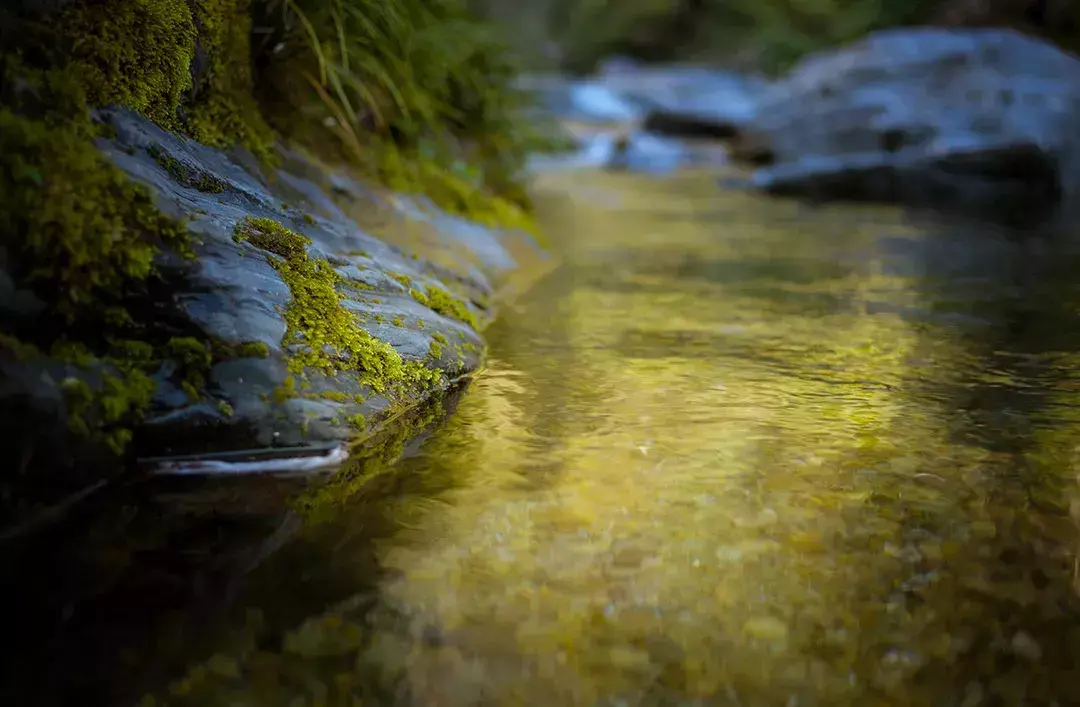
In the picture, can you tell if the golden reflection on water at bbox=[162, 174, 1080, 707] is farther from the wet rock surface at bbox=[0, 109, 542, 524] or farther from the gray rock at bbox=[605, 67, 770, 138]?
the gray rock at bbox=[605, 67, 770, 138]

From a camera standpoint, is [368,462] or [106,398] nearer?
[106,398]

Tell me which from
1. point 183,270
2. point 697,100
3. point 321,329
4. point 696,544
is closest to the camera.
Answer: point 696,544

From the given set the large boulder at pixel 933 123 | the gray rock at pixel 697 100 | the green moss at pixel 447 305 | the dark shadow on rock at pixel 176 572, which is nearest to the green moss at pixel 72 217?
the dark shadow on rock at pixel 176 572

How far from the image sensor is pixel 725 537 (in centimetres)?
138

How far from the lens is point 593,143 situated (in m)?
13.9

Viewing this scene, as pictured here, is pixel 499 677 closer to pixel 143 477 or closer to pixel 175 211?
pixel 143 477

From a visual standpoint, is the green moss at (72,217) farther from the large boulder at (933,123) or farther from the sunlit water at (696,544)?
the large boulder at (933,123)

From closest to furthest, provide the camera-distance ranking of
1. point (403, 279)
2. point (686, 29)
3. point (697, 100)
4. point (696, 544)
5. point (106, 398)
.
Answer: point (696, 544), point (106, 398), point (403, 279), point (697, 100), point (686, 29)

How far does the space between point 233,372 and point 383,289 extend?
65 cm

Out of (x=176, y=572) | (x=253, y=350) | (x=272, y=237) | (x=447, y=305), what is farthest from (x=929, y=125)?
(x=176, y=572)

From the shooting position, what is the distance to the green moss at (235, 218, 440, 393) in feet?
Answer: 5.79

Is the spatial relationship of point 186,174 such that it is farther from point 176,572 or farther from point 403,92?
point 403,92

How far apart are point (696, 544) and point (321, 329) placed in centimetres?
94

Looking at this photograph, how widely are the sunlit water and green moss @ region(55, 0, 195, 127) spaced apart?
993 millimetres
